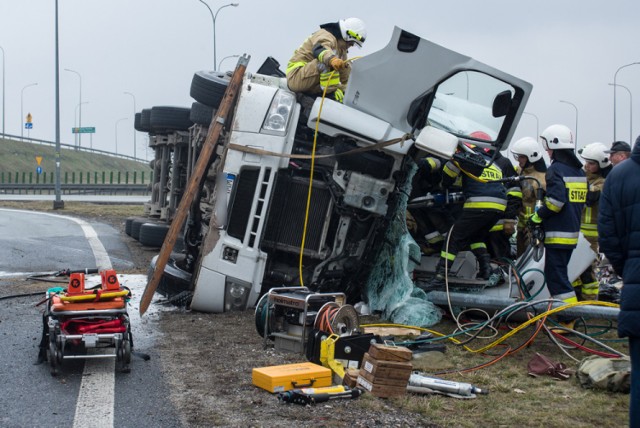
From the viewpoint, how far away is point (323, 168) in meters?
7.40

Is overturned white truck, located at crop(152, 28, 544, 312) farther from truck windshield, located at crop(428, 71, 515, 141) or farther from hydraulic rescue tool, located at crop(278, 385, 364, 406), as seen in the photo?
hydraulic rescue tool, located at crop(278, 385, 364, 406)

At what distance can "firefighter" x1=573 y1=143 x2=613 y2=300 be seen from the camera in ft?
25.8

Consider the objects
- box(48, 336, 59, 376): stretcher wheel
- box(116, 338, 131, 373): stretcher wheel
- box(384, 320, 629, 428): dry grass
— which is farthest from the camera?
box(116, 338, 131, 373): stretcher wheel

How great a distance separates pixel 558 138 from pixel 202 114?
4.08 m

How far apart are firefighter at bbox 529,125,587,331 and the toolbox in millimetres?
2818

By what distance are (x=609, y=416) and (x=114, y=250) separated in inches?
365

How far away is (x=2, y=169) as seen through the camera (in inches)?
2475

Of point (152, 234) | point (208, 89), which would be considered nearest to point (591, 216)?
point (208, 89)

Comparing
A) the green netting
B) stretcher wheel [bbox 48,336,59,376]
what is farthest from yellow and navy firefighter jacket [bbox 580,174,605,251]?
stretcher wheel [bbox 48,336,59,376]

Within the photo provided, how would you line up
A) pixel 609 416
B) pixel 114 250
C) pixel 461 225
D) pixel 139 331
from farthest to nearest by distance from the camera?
1. pixel 114 250
2. pixel 461 225
3. pixel 139 331
4. pixel 609 416

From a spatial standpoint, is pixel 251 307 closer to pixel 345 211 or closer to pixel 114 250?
pixel 345 211

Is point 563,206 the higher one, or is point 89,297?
point 563,206

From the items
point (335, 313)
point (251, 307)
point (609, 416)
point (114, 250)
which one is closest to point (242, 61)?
point (251, 307)

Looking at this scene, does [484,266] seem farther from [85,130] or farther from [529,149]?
[85,130]
